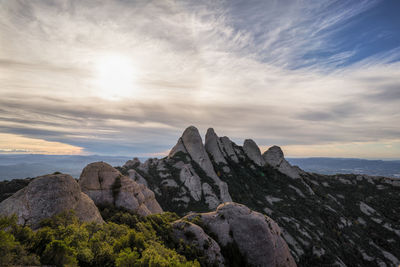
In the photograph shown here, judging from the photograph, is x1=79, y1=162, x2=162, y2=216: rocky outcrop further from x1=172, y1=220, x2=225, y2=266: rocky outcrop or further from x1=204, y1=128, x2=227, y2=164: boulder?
x1=204, y1=128, x2=227, y2=164: boulder

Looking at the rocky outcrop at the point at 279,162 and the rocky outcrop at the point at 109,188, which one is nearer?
the rocky outcrop at the point at 109,188

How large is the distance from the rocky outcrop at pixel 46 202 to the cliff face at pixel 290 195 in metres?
44.3

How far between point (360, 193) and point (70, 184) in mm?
143696

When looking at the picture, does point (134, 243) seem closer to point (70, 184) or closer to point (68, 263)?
point (68, 263)

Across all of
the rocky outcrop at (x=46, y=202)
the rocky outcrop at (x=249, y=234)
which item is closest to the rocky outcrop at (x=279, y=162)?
the rocky outcrop at (x=249, y=234)

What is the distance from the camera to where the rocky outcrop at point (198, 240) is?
1030 inches

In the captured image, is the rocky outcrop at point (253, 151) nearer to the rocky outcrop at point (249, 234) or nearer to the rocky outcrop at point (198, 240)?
the rocky outcrop at point (249, 234)

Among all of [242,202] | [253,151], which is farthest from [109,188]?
[253,151]

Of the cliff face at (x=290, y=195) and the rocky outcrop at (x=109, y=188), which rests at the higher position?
the rocky outcrop at (x=109, y=188)

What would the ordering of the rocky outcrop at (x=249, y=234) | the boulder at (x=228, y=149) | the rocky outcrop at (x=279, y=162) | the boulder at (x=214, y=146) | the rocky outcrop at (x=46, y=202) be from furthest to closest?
the boulder at (x=228, y=149)
the rocky outcrop at (x=279, y=162)
the boulder at (x=214, y=146)
the rocky outcrop at (x=249, y=234)
the rocky outcrop at (x=46, y=202)

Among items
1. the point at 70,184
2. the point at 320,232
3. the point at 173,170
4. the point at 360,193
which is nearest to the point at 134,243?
the point at 70,184

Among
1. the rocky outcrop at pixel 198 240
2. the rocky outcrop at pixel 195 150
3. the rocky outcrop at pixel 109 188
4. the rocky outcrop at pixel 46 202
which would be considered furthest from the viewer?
the rocky outcrop at pixel 195 150

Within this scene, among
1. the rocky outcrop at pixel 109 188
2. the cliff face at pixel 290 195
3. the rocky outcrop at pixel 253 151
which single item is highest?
the rocky outcrop at pixel 253 151

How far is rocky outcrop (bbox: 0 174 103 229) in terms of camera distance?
20344 millimetres
